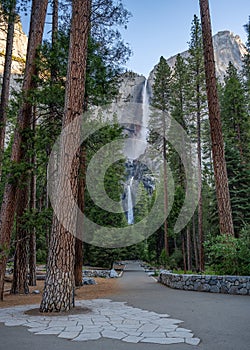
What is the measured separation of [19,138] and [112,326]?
4649 mm

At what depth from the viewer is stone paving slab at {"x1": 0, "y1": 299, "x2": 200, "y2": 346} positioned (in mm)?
3004

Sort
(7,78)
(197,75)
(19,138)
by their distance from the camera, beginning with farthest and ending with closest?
1. (197,75)
2. (7,78)
3. (19,138)

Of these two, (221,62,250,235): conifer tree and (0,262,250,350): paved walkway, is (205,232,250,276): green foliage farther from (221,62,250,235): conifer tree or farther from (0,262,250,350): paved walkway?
(221,62,250,235): conifer tree

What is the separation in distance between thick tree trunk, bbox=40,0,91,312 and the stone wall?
368 cm

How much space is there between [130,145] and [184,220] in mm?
26929

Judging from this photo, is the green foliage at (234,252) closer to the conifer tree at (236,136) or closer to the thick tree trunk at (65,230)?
the thick tree trunk at (65,230)

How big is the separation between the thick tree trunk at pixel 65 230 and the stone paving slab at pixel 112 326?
15.7 inches

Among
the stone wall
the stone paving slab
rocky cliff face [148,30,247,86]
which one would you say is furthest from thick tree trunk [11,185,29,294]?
rocky cliff face [148,30,247,86]

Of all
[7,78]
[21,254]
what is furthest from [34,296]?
[7,78]

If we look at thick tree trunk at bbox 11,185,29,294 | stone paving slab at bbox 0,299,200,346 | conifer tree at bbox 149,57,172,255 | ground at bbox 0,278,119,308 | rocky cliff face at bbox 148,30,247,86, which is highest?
rocky cliff face at bbox 148,30,247,86

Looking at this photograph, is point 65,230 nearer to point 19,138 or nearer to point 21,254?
point 19,138

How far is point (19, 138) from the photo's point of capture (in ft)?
22.1

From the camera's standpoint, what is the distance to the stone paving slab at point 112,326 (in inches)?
118

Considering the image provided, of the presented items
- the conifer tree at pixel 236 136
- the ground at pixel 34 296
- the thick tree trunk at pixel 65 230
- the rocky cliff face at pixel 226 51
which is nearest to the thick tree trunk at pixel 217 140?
the ground at pixel 34 296
